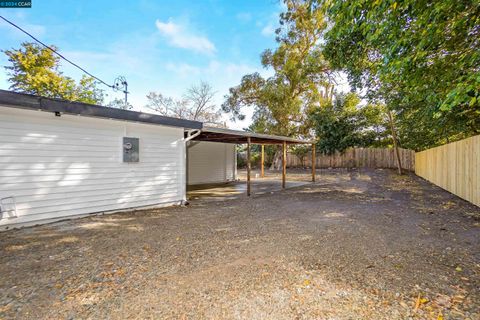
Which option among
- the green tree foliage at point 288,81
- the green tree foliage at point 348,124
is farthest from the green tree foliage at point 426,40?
the green tree foliage at point 348,124

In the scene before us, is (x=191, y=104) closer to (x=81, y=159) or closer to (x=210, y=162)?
(x=210, y=162)

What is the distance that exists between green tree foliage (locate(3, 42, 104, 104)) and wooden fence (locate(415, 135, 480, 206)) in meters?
21.8

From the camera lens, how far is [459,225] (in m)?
4.41

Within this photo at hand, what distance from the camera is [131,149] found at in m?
5.60

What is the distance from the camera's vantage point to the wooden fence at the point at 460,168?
574 centimetres

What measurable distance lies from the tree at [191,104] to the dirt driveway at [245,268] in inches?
807

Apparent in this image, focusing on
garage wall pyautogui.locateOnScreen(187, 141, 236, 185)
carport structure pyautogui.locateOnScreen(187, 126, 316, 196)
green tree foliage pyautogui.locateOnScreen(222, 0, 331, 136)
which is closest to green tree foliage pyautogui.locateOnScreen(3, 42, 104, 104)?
green tree foliage pyautogui.locateOnScreen(222, 0, 331, 136)

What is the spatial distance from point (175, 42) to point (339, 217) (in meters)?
12.6

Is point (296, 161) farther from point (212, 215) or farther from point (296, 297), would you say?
point (296, 297)

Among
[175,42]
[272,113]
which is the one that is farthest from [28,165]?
[272,113]

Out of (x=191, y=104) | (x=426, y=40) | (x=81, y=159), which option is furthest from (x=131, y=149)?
(x=191, y=104)

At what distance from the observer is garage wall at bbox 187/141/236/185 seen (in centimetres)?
1133

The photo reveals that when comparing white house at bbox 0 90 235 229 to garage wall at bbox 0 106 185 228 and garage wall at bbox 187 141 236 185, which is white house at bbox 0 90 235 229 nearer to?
garage wall at bbox 0 106 185 228
